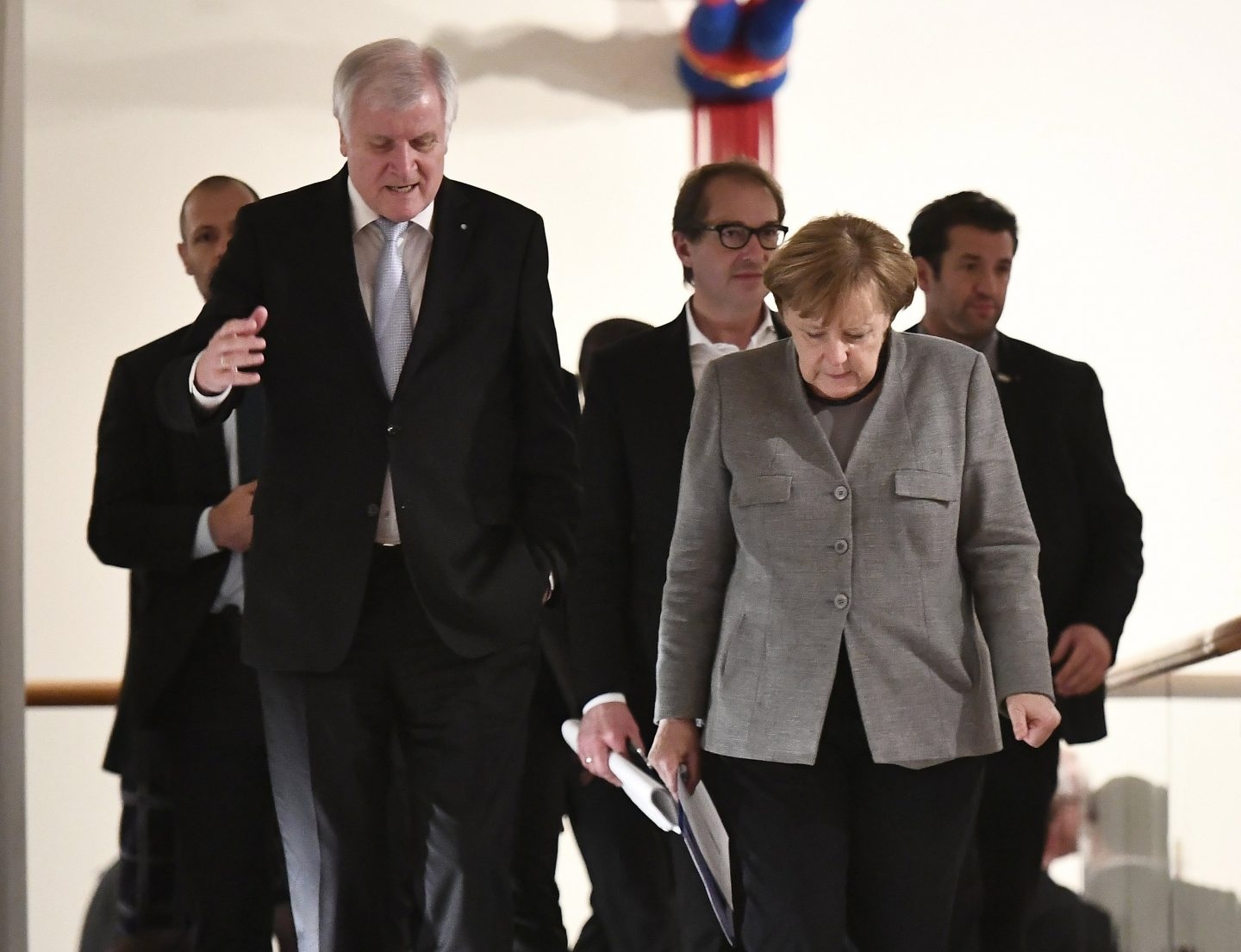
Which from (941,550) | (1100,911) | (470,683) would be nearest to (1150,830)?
(1100,911)

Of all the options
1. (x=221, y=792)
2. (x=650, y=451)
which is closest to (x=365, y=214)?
(x=650, y=451)

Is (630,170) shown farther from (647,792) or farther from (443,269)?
(647,792)

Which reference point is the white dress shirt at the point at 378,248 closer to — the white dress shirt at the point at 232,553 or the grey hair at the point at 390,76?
the grey hair at the point at 390,76

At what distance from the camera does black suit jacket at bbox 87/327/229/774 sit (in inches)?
117

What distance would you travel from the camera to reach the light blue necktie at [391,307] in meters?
2.40

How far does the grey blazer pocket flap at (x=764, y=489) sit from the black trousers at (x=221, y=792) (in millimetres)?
1128

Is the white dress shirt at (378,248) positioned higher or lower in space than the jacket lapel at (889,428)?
higher

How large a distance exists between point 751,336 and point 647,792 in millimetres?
926

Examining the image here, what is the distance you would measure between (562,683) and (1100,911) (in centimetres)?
122

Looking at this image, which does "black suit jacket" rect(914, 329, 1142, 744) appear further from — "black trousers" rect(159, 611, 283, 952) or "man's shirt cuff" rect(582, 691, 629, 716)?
"black trousers" rect(159, 611, 283, 952)

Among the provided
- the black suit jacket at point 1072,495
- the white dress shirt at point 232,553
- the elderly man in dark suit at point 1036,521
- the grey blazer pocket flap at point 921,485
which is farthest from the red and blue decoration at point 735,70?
the grey blazer pocket flap at point 921,485

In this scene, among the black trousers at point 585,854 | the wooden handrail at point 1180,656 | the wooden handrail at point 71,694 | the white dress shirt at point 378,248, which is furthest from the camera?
the wooden handrail at point 71,694

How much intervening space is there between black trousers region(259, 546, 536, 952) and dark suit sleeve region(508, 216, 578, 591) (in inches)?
8.0

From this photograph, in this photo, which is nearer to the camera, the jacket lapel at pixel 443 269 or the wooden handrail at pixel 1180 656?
Result: the jacket lapel at pixel 443 269
